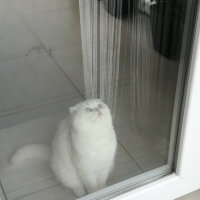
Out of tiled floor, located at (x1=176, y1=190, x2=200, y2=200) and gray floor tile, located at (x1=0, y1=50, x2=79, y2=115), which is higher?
gray floor tile, located at (x1=0, y1=50, x2=79, y2=115)

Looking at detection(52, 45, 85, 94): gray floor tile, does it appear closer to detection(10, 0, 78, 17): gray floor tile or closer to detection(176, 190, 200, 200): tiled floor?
detection(10, 0, 78, 17): gray floor tile

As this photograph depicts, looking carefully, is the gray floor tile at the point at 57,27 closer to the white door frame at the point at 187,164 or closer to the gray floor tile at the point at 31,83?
the gray floor tile at the point at 31,83

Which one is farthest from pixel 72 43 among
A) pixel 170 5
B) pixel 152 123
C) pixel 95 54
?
pixel 152 123

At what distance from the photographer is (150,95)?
93cm

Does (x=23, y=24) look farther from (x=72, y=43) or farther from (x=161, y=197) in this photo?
(x=161, y=197)

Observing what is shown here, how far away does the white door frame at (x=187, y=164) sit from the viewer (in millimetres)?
779

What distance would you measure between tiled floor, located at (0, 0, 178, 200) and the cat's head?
0.03m

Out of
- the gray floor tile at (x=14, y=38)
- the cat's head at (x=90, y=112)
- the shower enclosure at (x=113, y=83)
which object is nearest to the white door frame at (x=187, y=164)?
the shower enclosure at (x=113, y=83)

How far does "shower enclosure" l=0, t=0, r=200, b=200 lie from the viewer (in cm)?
75

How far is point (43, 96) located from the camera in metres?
0.83

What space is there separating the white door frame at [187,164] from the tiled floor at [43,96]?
0.07 metres

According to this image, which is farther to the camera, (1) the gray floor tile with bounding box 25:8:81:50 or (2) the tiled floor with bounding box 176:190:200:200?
(2) the tiled floor with bounding box 176:190:200:200

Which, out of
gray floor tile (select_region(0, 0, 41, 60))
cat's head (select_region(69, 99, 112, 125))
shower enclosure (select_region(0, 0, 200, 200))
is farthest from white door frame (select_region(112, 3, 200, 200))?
gray floor tile (select_region(0, 0, 41, 60))

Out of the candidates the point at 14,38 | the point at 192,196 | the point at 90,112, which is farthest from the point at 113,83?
the point at 192,196
